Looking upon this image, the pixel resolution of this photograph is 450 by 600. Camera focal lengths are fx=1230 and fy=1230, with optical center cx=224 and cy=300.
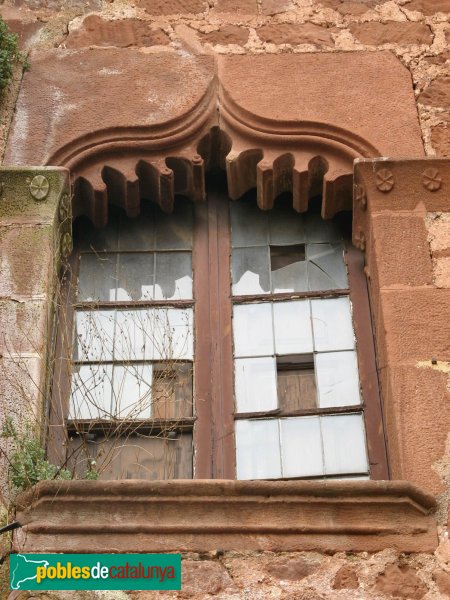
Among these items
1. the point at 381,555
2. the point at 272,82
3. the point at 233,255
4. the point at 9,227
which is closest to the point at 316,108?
the point at 272,82

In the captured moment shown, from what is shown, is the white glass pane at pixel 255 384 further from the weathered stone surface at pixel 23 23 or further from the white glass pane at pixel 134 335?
the weathered stone surface at pixel 23 23

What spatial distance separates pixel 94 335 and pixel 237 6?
190cm

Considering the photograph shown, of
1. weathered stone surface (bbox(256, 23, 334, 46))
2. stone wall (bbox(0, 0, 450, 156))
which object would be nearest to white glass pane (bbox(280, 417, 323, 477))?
stone wall (bbox(0, 0, 450, 156))

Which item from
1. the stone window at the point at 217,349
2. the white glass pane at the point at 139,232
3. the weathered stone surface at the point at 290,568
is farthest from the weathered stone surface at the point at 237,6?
the weathered stone surface at the point at 290,568

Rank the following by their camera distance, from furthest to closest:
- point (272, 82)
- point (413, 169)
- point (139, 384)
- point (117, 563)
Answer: point (272, 82)
point (413, 169)
point (139, 384)
point (117, 563)

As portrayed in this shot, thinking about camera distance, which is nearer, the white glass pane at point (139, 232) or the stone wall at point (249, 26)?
the white glass pane at point (139, 232)

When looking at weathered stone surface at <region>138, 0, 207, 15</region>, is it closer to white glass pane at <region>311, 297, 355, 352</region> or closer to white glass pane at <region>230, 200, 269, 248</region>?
white glass pane at <region>230, 200, 269, 248</region>

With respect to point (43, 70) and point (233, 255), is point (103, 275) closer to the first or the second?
point (233, 255)

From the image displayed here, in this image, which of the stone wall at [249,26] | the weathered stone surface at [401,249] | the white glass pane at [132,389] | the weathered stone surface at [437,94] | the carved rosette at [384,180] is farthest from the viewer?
the stone wall at [249,26]

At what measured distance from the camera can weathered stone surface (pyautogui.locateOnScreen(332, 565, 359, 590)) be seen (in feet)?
12.8

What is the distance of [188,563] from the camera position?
13.0ft

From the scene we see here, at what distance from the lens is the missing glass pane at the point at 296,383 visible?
4727 mm

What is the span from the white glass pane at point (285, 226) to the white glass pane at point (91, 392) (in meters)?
1.00

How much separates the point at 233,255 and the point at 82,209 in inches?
26.9
